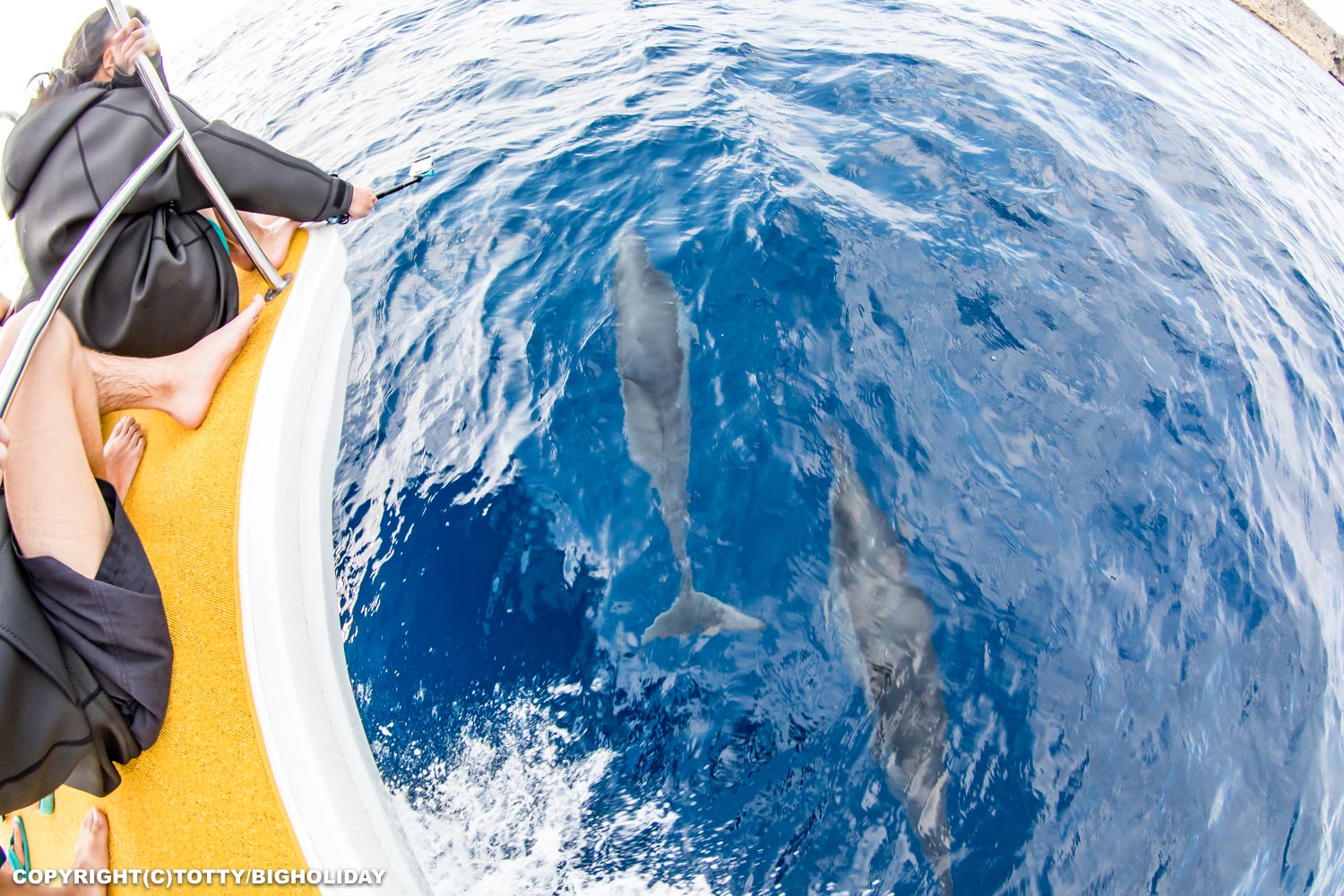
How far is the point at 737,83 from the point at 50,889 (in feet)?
29.5

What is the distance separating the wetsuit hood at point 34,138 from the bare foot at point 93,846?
283 centimetres

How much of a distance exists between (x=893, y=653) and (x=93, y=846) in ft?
11.3

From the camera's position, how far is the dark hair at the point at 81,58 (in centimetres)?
351

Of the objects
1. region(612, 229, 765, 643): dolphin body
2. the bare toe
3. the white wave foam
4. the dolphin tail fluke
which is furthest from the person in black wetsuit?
the dolphin tail fluke

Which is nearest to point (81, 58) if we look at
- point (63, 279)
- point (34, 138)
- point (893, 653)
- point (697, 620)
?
point (34, 138)

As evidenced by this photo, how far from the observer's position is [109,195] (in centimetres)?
336

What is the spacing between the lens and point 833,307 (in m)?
5.44

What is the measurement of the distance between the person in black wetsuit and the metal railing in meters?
0.10

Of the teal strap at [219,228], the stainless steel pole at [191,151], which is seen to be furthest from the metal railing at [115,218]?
the teal strap at [219,228]

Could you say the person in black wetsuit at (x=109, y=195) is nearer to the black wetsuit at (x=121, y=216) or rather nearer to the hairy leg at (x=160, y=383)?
the black wetsuit at (x=121, y=216)

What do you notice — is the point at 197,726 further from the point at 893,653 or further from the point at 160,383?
the point at 893,653

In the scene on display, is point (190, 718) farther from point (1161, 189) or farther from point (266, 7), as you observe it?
point (266, 7)

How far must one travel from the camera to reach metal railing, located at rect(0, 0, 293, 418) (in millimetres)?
2467

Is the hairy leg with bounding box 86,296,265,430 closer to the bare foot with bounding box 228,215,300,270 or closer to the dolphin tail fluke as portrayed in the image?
the bare foot with bounding box 228,215,300,270
